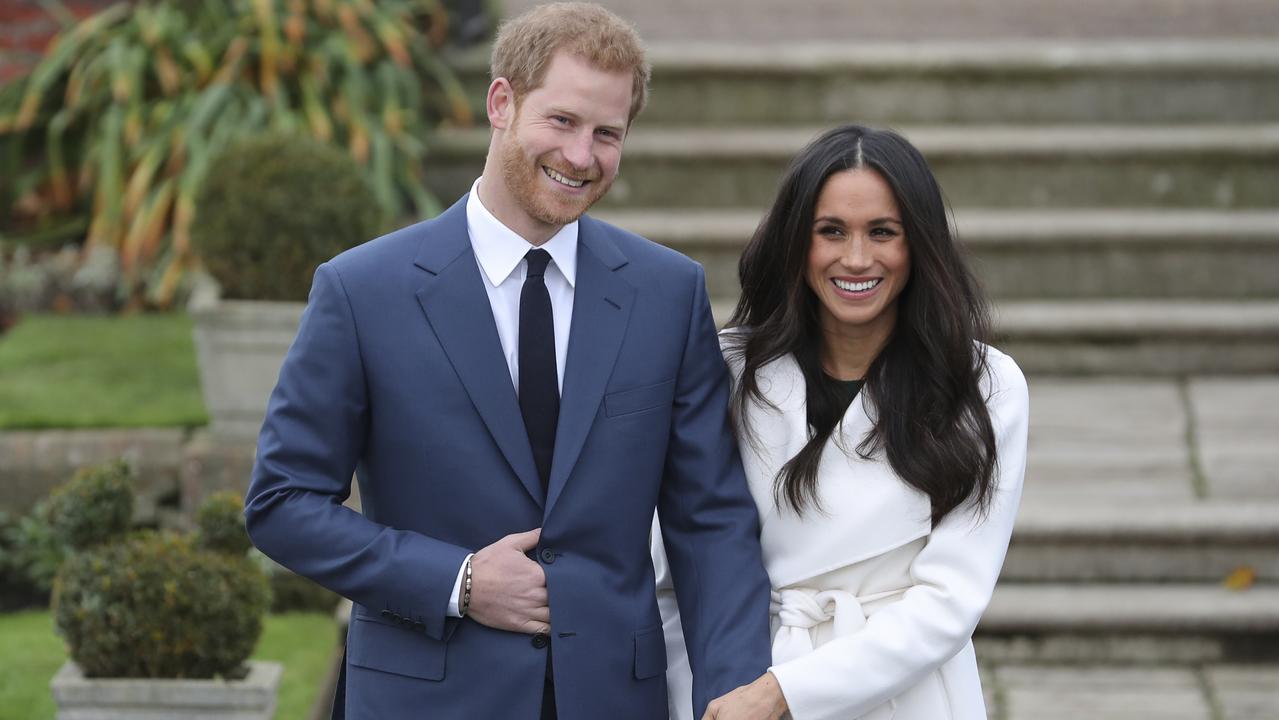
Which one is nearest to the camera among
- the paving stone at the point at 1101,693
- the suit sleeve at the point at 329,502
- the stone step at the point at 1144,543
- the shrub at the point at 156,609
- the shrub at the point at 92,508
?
the suit sleeve at the point at 329,502

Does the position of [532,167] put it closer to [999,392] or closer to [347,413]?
[347,413]

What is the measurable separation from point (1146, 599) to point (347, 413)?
9.82 ft

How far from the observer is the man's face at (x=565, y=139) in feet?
7.93

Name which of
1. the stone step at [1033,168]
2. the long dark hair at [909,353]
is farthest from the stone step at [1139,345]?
the long dark hair at [909,353]

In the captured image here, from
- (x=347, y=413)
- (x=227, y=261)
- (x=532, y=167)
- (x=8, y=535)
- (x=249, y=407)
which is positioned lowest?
(x=8, y=535)

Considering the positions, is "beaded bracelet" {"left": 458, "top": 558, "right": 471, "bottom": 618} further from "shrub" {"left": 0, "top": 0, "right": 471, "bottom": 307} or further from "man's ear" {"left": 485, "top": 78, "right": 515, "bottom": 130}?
"shrub" {"left": 0, "top": 0, "right": 471, "bottom": 307}

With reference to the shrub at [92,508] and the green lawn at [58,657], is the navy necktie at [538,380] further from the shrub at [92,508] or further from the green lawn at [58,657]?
the green lawn at [58,657]

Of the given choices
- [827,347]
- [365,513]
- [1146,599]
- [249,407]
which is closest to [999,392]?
[827,347]

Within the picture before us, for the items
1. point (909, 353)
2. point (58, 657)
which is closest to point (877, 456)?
point (909, 353)

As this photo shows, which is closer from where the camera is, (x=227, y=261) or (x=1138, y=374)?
(x=227, y=261)

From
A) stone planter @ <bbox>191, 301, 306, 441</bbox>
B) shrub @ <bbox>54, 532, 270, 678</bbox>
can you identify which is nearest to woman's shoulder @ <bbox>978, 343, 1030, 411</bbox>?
shrub @ <bbox>54, 532, 270, 678</bbox>

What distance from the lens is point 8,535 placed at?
5.02 m

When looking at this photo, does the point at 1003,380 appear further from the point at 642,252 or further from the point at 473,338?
the point at 473,338

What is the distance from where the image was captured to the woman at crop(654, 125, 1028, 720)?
2.50m
